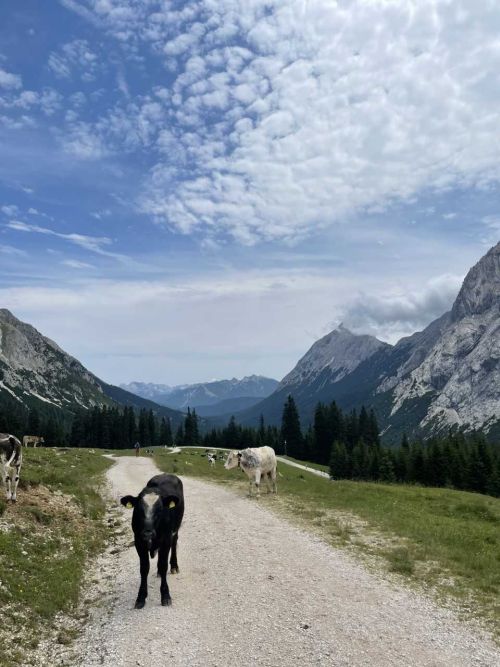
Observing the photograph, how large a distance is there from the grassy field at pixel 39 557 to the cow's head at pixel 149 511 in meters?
2.73

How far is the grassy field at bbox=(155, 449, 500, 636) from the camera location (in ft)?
44.5

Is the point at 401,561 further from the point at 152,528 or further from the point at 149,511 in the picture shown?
the point at 149,511

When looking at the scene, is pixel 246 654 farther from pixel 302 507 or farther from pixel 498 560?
pixel 302 507

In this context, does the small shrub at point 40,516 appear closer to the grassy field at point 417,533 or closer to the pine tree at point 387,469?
the grassy field at point 417,533

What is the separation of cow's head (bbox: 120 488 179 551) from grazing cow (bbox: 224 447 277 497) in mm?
16626

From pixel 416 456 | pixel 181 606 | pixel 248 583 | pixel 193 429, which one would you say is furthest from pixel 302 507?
pixel 193 429

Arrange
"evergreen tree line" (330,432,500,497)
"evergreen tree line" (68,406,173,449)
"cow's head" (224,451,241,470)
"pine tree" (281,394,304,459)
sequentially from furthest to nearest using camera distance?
1. "evergreen tree line" (68,406,173,449)
2. "pine tree" (281,394,304,459)
3. "evergreen tree line" (330,432,500,497)
4. "cow's head" (224,451,241,470)

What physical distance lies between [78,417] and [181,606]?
167828 millimetres

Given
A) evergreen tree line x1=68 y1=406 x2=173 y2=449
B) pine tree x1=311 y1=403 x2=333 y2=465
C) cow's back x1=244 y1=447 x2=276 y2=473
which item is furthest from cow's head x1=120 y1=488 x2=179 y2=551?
evergreen tree line x1=68 y1=406 x2=173 y2=449

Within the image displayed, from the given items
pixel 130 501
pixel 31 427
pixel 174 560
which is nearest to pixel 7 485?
pixel 174 560

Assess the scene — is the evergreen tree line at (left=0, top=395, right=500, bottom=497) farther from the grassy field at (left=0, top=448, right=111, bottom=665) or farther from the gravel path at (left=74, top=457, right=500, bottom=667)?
the gravel path at (left=74, top=457, right=500, bottom=667)

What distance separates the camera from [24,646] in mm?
9883

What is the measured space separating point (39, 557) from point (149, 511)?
5.51 m

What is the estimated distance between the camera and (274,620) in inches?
433
